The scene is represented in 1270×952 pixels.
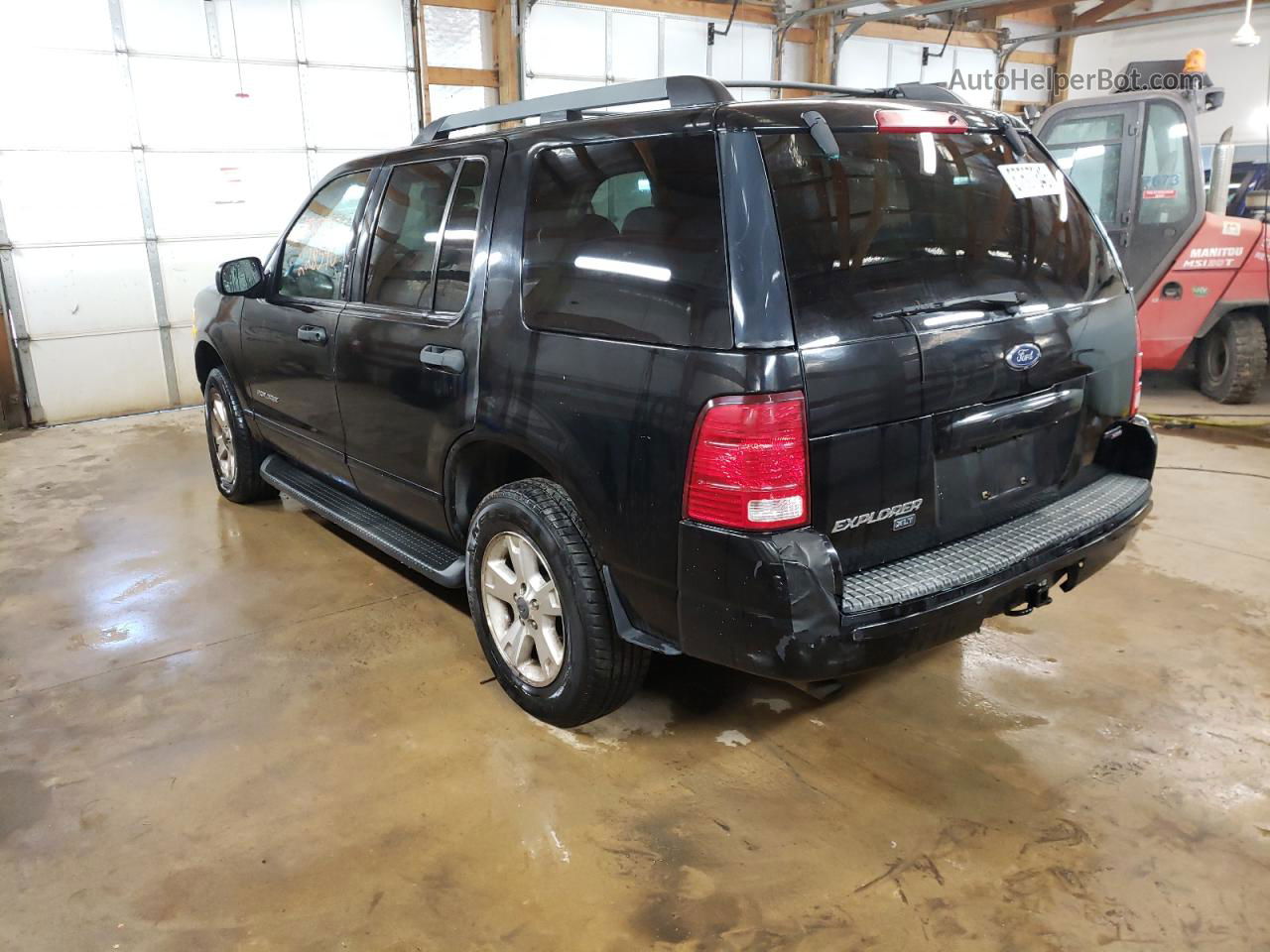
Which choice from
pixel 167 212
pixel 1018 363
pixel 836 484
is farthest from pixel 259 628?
pixel 167 212

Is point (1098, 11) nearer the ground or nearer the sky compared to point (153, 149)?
nearer the sky

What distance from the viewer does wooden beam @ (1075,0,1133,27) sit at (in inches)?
496

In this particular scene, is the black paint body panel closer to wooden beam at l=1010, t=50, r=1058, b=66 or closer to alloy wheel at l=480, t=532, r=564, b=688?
alloy wheel at l=480, t=532, r=564, b=688

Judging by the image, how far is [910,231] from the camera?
2.35 meters

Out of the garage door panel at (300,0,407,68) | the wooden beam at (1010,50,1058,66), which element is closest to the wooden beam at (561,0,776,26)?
the garage door panel at (300,0,407,68)

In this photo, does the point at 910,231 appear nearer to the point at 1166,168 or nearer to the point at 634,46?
the point at 1166,168

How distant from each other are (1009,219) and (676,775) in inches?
71.6

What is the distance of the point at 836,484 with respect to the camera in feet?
7.04

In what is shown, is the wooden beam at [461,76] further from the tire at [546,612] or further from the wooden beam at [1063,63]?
the wooden beam at [1063,63]

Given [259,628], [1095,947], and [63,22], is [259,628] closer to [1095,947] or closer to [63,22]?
[1095,947]

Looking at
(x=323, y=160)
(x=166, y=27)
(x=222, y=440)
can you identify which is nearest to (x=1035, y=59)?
(x=323, y=160)

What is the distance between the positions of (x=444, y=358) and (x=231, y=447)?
8.49 ft

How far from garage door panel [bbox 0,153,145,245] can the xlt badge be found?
7.29m

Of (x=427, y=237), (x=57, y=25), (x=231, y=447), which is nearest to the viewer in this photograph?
(x=427, y=237)
